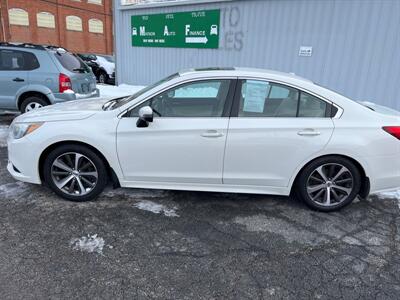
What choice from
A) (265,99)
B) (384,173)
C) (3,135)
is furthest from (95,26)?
(384,173)

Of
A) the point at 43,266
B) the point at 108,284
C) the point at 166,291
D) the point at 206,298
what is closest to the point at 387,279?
the point at 206,298

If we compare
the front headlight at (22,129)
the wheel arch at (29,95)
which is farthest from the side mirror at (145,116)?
the wheel arch at (29,95)

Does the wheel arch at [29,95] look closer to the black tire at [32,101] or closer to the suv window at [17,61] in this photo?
the black tire at [32,101]

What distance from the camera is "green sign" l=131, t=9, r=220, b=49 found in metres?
9.89

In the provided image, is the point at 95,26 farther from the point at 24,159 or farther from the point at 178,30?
the point at 24,159

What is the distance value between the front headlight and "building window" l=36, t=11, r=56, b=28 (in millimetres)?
32865

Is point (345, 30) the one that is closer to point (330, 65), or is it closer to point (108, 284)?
point (330, 65)

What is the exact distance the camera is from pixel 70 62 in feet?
23.6

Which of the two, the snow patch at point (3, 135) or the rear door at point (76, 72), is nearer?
the snow patch at point (3, 135)

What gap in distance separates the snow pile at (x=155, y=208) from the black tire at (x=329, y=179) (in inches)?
55.8

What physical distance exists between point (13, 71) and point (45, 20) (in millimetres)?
29746

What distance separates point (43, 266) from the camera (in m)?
2.71

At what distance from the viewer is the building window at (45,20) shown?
31.6 meters

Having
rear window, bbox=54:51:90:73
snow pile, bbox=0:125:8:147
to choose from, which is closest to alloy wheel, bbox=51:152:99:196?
snow pile, bbox=0:125:8:147
